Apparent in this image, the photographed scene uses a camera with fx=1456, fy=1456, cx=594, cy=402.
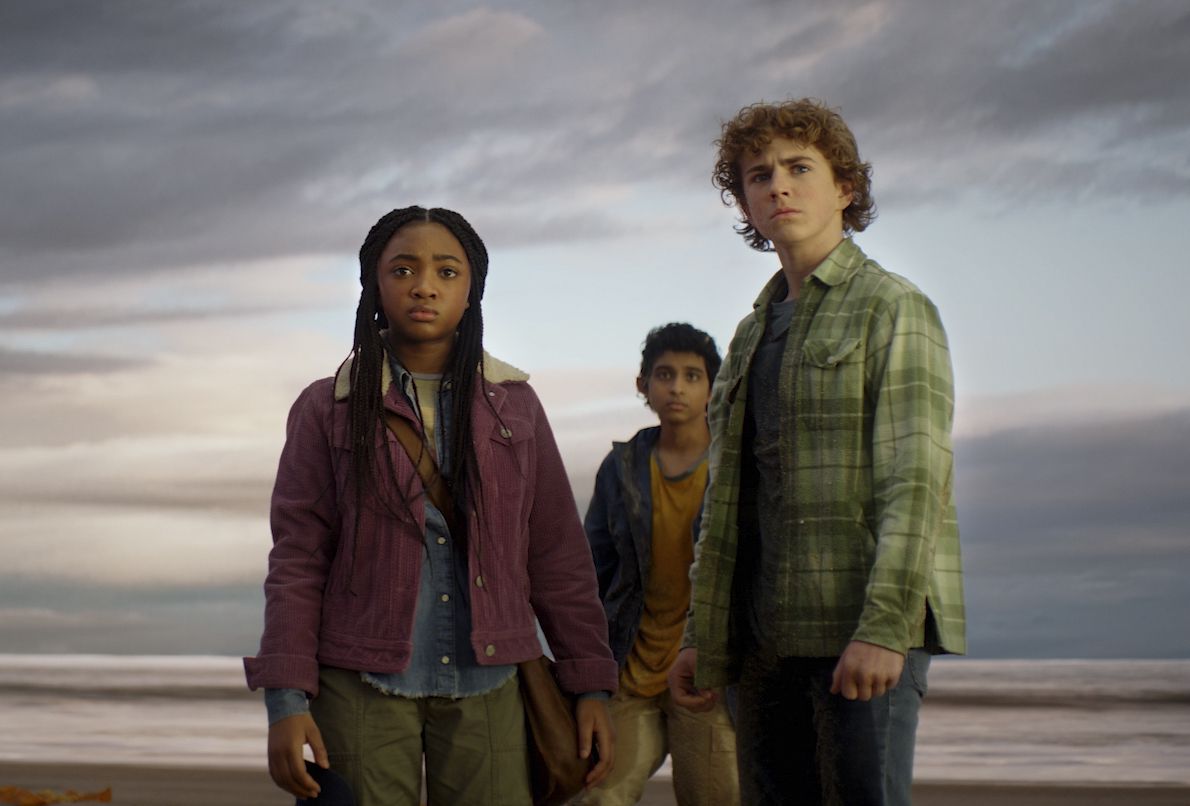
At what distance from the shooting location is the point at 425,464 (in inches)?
110

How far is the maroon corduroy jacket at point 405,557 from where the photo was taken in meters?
2.67

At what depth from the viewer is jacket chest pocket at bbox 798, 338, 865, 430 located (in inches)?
107

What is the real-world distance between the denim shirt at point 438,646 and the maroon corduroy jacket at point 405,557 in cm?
3

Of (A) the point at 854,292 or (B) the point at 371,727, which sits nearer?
(B) the point at 371,727

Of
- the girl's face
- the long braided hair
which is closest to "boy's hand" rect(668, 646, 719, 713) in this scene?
the long braided hair

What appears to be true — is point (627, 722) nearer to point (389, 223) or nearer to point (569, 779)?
point (569, 779)

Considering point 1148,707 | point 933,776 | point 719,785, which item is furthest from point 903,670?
point 1148,707

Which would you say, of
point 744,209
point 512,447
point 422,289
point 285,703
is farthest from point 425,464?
point 744,209

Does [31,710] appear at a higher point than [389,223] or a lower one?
lower

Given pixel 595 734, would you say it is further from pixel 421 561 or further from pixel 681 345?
pixel 681 345

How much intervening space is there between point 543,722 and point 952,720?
9.15 metres

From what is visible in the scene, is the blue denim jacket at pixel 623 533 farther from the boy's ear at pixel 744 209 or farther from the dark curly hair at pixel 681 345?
the boy's ear at pixel 744 209

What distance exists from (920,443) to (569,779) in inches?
35.8

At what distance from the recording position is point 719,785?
4504 millimetres
